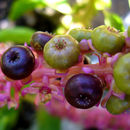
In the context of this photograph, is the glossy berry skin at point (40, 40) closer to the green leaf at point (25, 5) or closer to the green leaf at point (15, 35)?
the green leaf at point (15, 35)

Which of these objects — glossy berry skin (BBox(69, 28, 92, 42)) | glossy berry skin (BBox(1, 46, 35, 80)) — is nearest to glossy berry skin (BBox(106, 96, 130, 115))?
glossy berry skin (BBox(69, 28, 92, 42))

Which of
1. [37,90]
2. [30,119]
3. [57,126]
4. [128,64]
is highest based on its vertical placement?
[128,64]

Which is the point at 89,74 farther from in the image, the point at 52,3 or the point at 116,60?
the point at 52,3

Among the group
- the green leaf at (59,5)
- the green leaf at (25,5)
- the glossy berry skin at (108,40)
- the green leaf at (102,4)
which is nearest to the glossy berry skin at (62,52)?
the glossy berry skin at (108,40)

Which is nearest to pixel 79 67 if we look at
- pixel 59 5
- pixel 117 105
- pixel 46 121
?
pixel 117 105

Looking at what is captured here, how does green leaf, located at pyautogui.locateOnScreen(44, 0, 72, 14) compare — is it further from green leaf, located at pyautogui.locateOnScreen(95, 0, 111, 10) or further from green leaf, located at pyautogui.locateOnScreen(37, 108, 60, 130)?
green leaf, located at pyautogui.locateOnScreen(37, 108, 60, 130)

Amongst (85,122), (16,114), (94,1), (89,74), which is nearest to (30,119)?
(16,114)
